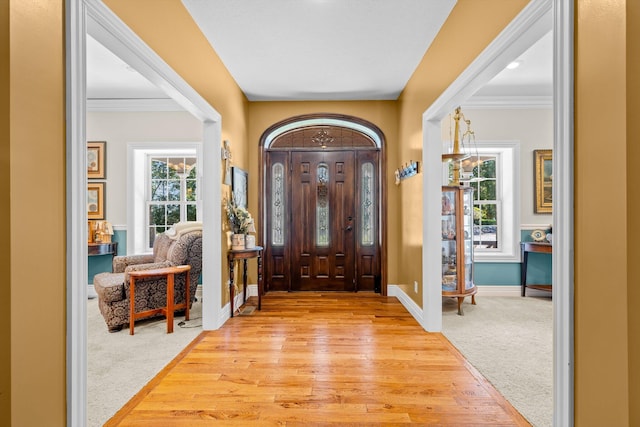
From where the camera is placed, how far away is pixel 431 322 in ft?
11.8

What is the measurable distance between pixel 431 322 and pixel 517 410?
1.46m

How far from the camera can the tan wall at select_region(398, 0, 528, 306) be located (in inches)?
90.8

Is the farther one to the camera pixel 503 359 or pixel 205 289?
pixel 205 289

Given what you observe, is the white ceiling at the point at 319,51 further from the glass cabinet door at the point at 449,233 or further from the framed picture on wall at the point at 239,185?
the glass cabinet door at the point at 449,233

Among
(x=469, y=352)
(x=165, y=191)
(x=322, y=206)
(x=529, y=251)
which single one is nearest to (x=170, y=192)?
(x=165, y=191)

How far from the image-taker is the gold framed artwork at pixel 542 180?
202 inches

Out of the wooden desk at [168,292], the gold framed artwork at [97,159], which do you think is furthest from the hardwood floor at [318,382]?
the gold framed artwork at [97,159]

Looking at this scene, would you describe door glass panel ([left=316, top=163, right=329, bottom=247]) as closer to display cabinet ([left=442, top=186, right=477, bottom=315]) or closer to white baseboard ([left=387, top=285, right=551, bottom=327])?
white baseboard ([left=387, top=285, right=551, bottom=327])
